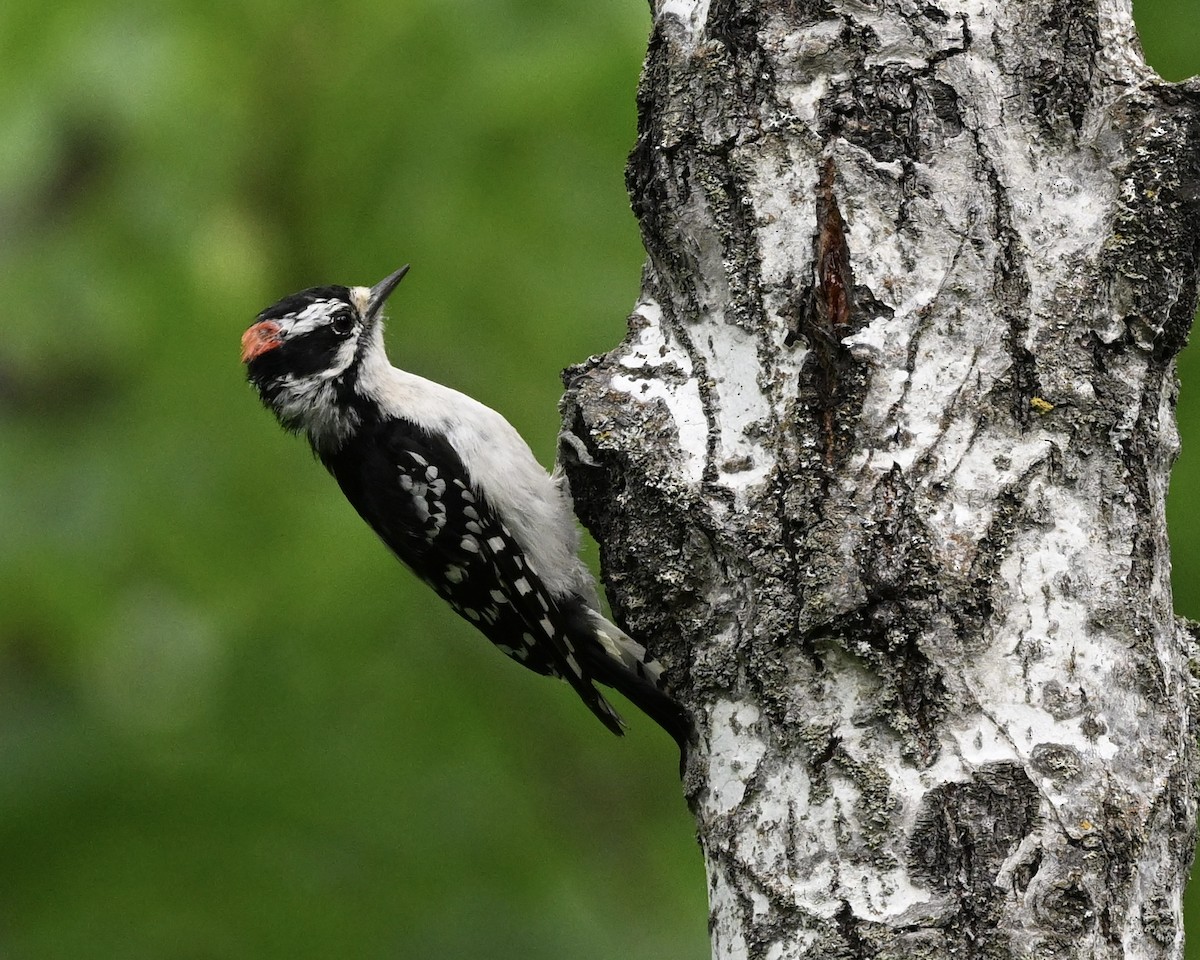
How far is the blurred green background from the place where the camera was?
4160 mm

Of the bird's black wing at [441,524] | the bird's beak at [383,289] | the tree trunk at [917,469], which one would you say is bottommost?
the tree trunk at [917,469]

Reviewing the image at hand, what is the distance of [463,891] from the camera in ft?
14.0

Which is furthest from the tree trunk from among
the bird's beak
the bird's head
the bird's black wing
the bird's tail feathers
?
the bird's head

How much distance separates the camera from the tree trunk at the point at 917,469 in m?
2.36

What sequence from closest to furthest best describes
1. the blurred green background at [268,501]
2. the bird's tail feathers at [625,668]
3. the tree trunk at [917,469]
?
the tree trunk at [917,469] → the bird's tail feathers at [625,668] → the blurred green background at [268,501]

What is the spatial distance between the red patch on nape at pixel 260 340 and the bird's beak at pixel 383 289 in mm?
344

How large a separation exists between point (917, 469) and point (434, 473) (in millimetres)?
2482

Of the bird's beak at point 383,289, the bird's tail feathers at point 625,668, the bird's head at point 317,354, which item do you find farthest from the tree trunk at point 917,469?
the bird's head at point 317,354

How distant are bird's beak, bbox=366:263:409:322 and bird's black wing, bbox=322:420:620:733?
0.45 metres

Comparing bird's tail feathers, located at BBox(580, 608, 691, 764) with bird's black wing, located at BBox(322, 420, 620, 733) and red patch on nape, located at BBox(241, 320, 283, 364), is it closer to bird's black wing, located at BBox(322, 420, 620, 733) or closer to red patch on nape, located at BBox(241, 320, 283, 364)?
bird's black wing, located at BBox(322, 420, 620, 733)

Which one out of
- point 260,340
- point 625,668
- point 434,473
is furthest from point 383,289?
point 625,668

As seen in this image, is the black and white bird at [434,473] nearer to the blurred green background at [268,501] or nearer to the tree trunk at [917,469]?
the blurred green background at [268,501]

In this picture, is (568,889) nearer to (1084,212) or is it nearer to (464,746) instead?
(464,746)

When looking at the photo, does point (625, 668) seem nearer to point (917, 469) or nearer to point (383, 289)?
point (383, 289)
